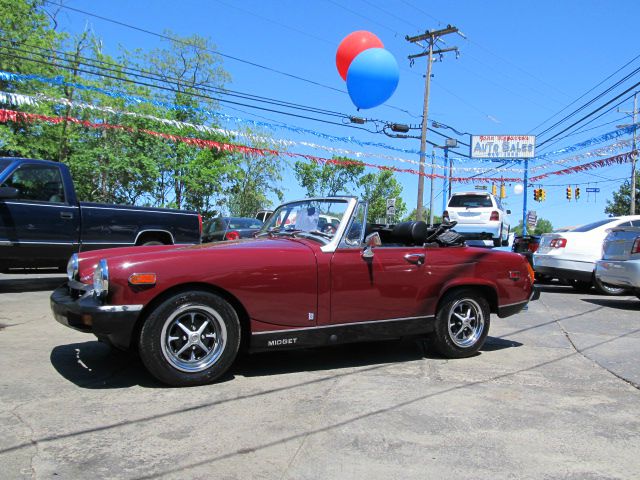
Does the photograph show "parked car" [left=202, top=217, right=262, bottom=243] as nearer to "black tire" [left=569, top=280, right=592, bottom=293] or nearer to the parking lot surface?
"black tire" [left=569, top=280, right=592, bottom=293]

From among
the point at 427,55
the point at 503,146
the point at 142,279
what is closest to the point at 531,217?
the point at 503,146

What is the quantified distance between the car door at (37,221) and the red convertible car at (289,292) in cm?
430

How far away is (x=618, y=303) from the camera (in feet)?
32.0

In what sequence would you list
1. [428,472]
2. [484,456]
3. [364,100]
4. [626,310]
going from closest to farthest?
[428,472]
[484,456]
[626,310]
[364,100]

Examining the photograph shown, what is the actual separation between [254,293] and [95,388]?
4.48 feet

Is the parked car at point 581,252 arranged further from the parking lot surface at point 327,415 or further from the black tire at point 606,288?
the parking lot surface at point 327,415

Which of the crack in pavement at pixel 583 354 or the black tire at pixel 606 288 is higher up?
the black tire at pixel 606 288

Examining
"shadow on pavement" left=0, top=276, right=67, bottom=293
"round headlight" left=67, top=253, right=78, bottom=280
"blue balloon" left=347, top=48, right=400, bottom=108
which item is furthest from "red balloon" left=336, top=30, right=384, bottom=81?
"round headlight" left=67, top=253, right=78, bottom=280

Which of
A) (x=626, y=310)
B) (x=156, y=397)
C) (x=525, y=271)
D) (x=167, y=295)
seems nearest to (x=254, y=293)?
(x=167, y=295)

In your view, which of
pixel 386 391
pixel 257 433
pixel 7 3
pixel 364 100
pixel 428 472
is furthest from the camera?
pixel 7 3

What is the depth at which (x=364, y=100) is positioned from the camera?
12.9 m

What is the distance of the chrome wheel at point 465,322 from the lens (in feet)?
17.5

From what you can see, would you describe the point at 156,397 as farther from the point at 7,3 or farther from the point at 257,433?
the point at 7,3

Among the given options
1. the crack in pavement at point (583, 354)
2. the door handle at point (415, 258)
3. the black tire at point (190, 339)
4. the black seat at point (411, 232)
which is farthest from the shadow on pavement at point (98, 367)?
the crack in pavement at point (583, 354)
